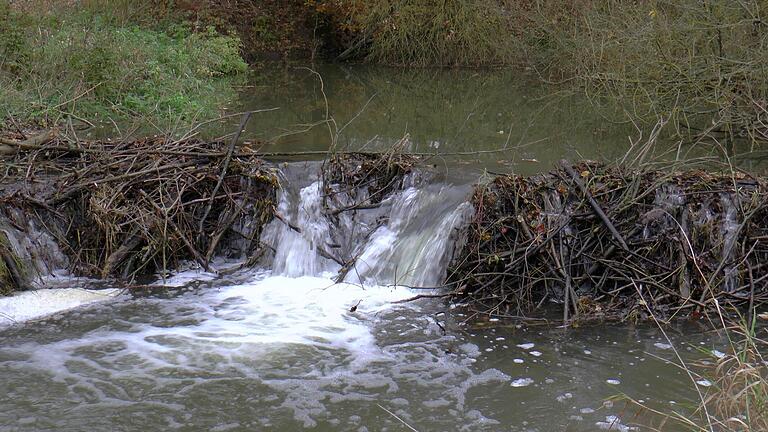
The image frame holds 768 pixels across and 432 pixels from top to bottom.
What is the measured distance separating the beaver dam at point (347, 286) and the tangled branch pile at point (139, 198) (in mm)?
22

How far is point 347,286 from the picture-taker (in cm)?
812

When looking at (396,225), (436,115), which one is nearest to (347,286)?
(396,225)

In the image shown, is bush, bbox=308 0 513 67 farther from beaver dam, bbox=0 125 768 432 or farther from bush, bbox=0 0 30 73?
beaver dam, bbox=0 125 768 432

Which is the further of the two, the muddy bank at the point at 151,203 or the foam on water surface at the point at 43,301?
the muddy bank at the point at 151,203

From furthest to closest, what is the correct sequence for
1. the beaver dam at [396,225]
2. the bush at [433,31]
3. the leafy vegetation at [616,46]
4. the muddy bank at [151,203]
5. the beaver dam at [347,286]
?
the bush at [433,31] → the leafy vegetation at [616,46] → the muddy bank at [151,203] → the beaver dam at [396,225] → the beaver dam at [347,286]

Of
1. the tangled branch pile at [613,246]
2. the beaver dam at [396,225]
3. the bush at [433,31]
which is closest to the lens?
the tangled branch pile at [613,246]

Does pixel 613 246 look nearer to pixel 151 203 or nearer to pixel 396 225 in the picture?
pixel 396 225

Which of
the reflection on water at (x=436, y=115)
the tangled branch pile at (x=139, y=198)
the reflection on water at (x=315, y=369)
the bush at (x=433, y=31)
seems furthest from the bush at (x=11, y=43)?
the bush at (x=433, y=31)

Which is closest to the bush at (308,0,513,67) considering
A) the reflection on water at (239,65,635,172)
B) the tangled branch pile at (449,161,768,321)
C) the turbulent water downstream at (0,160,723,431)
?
the reflection on water at (239,65,635,172)

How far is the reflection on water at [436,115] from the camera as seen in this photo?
39.5 ft

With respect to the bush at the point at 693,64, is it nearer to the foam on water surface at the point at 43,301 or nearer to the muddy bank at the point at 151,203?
the muddy bank at the point at 151,203

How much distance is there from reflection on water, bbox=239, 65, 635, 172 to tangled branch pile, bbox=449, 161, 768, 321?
5.22 ft

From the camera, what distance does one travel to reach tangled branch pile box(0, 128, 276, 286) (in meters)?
8.12

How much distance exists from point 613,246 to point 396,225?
2.17 m
